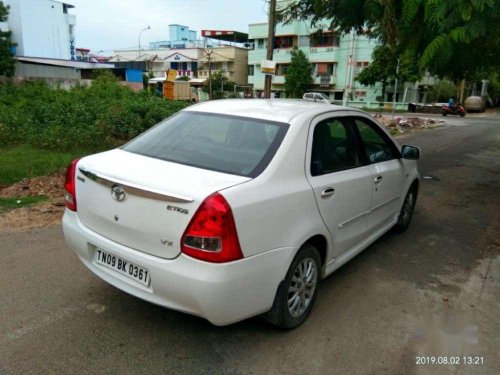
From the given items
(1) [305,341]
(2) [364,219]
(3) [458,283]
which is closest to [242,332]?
(1) [305,341]

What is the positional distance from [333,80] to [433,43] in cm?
5077

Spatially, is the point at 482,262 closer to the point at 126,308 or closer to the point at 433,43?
the point at 433,43

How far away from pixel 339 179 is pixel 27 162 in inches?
268

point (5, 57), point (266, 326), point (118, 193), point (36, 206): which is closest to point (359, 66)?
point (5, 57)

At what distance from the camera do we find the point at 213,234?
8.18ft

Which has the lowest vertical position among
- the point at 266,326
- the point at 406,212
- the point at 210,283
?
the point at 266,326

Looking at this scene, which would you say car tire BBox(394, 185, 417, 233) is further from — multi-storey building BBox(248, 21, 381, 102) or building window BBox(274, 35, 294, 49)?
building window BBox(274, 35, 294, 49)

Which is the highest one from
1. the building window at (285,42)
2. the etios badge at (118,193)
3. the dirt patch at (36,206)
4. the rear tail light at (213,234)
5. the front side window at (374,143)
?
the building window at (285,42)

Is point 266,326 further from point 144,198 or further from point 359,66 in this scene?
point 359,66

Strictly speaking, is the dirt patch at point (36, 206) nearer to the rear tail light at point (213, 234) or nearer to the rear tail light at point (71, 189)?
the rear tail light at point (71, 189)

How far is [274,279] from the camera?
280 centimetres

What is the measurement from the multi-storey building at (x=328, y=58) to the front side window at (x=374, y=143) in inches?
1759

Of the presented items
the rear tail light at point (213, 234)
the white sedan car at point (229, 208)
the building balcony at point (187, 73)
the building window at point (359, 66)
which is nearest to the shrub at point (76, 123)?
the white sedan car at point (229, 208)

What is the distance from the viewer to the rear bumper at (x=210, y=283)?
2520 mm
